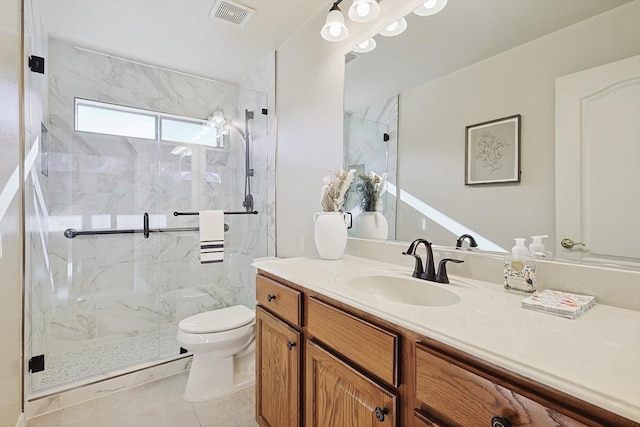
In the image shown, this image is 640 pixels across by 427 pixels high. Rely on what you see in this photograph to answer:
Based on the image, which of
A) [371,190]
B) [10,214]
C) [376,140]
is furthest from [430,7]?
[10,214]

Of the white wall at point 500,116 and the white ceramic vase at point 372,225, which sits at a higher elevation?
the white wall at point 500,116

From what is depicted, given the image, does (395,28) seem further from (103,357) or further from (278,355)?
(103,357)

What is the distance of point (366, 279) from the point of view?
1266 millimetres

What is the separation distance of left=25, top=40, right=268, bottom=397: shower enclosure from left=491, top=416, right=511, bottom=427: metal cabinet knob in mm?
2185

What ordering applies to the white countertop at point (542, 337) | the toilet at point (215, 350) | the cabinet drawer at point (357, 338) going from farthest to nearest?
the toilet at point (215, 350), the cabinet drawer at point (357, 338), the white countertop at point (542, 337)

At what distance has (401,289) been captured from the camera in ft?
4.00

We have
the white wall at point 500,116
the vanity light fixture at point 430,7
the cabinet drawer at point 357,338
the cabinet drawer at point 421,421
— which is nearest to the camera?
the cabinet drawer at point 421,421

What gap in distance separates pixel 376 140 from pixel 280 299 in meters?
0.96

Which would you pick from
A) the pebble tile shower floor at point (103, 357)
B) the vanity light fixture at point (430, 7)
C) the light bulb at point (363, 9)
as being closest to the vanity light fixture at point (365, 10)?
the light bulb at point (363, 9)

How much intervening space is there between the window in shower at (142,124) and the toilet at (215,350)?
62.2 inches

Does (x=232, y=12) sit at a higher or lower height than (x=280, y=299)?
higher

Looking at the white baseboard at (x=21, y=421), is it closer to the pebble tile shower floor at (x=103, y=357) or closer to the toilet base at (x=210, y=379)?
the pebble tile shower floor at (x=103, y=357)

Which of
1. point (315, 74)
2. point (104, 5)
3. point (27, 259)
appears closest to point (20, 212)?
point (27, 259)

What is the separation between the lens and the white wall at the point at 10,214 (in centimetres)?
122
